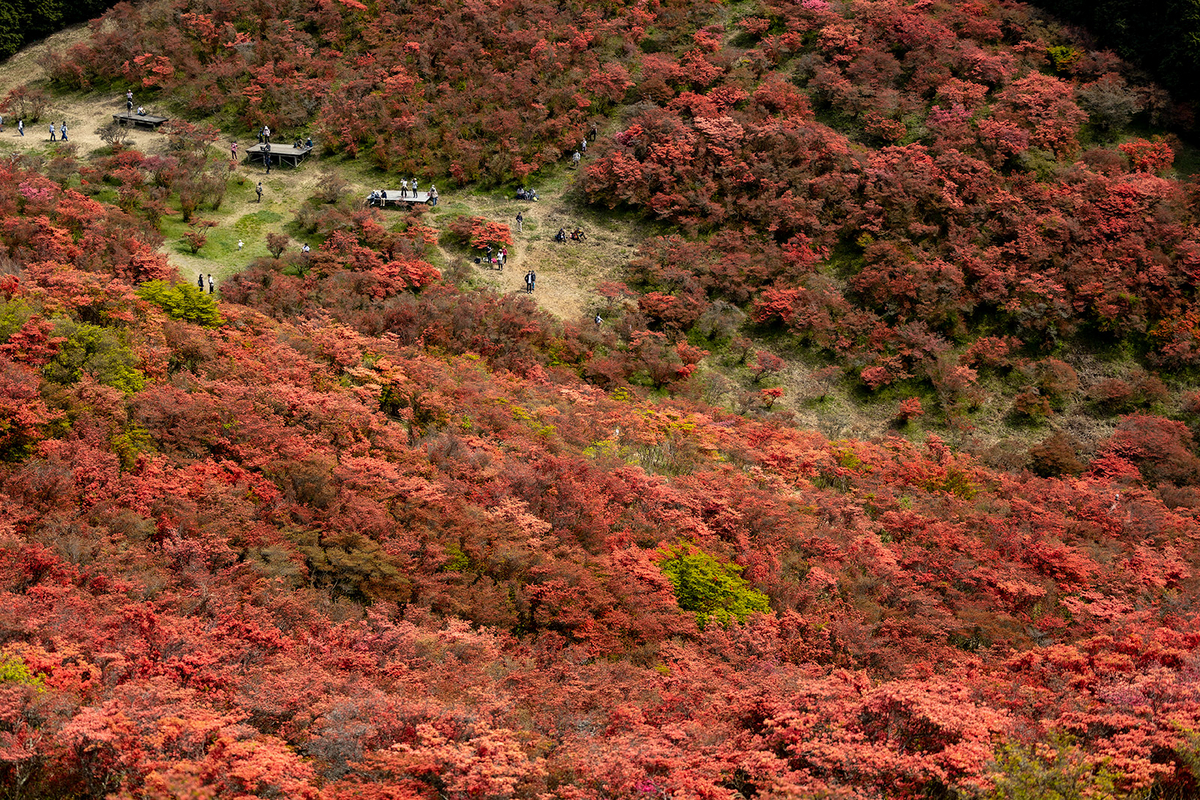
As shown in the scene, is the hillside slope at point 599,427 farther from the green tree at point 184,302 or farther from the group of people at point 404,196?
the group of people at point 404,196

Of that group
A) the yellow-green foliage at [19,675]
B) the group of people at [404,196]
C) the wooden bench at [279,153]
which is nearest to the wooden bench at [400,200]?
the group of people at [404,196]

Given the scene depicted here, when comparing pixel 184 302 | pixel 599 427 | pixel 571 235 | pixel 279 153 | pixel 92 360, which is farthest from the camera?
pixel 279 153

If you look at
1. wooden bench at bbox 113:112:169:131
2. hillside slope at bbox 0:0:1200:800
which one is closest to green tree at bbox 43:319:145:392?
hillside slope at bbox 0:0:1200:800

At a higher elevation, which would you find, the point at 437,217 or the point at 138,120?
the point at 138,120

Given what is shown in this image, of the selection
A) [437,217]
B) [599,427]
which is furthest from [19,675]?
[437,217]

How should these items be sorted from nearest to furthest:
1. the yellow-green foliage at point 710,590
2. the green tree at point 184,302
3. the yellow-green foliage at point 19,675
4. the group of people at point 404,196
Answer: the yellow-green foliage at point 19,675 → the yellow-green foliage at point 710,590 → the green tree at point 184,302 → the group of people at point 404,196

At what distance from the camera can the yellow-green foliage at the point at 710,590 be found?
67.7 feet

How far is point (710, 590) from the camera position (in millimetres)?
20891

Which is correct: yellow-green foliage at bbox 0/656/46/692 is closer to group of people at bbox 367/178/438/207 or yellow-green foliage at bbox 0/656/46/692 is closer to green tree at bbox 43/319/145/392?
green tree at bbox 43/319/145/392

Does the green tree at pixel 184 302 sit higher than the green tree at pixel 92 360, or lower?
lower

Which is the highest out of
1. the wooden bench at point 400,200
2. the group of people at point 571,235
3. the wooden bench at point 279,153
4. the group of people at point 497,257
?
the wooden bench at point 279,153

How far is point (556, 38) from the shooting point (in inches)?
1724

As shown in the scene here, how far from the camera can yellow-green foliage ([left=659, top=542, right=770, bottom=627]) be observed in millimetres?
20641

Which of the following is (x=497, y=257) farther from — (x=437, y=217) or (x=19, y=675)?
(x=19, y=675)
